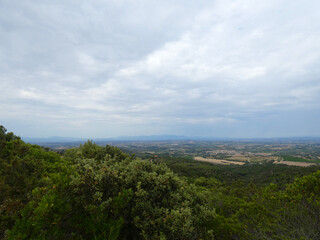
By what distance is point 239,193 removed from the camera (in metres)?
23.8

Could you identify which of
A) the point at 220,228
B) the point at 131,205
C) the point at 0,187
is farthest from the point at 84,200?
the point at 220,228

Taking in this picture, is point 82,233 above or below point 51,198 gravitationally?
below

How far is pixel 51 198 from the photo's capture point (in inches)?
212

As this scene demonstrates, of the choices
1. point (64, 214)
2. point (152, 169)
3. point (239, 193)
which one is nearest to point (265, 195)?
point (152, 169)

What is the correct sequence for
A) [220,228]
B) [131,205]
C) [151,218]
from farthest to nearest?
[220,228], [131,205], [151,218]

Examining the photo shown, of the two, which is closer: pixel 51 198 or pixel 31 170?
pixel 51 198

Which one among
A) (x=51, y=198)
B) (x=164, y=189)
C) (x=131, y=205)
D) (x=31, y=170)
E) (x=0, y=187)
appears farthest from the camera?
(x=31, y=170)

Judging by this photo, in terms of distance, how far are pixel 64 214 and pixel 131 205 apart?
2.82 meters

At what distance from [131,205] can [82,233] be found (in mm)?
2211

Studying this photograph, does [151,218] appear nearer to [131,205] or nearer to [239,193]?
[131,205]

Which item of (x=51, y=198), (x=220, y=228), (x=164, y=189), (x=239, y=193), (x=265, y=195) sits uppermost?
(x=51, y=198)

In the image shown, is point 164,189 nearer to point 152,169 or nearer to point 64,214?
point 152,169

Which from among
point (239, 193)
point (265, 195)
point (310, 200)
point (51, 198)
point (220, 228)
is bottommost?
point (239, 193)

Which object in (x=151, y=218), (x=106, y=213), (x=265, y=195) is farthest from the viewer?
(x=265, y=195)
